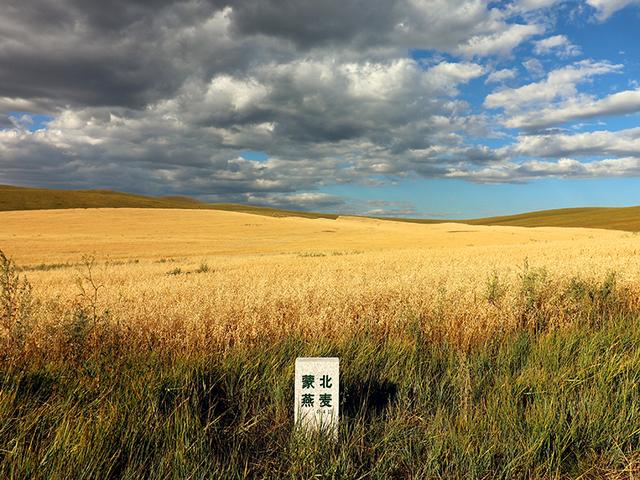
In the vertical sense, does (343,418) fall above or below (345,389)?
below

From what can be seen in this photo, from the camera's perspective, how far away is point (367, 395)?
364cm

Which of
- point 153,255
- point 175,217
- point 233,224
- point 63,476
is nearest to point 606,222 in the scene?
point 233,224

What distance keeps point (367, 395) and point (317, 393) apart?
25.5 inches

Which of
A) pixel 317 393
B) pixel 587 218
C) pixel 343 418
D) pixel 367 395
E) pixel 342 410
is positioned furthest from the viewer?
pixel 587 218

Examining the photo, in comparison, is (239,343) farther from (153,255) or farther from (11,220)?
(11,220)

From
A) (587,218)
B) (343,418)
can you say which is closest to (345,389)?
(343,418)

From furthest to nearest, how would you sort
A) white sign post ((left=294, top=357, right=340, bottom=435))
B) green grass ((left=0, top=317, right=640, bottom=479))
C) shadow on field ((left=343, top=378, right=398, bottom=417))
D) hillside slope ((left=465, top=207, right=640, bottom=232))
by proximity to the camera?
hillside slope ((left=465, top=207, right=640, bottom=232))
shadow on field ((left=343, top=378, right=398, bottom=417))
white sign post ((left=294, top=357, right=340, bottom=435))
green grass ((left=0, top=317, right=640, bottom=479))

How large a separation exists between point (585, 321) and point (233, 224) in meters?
59.1

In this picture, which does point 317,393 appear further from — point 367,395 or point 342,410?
point 367,395

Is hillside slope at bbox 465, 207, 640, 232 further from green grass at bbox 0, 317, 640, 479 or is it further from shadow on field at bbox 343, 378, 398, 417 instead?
shadow on field at bbox 343, 378, 398, 417

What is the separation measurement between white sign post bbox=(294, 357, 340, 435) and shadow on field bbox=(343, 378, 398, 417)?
35 cm

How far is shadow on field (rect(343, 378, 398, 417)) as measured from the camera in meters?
3.61

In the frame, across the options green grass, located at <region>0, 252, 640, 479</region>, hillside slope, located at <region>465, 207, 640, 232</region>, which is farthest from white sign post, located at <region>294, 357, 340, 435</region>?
hillside slope, located at <region>465, 207, 640, 232</region>

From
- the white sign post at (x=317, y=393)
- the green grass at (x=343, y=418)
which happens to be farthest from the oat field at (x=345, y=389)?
the white sign post at (x=317, y=393)
